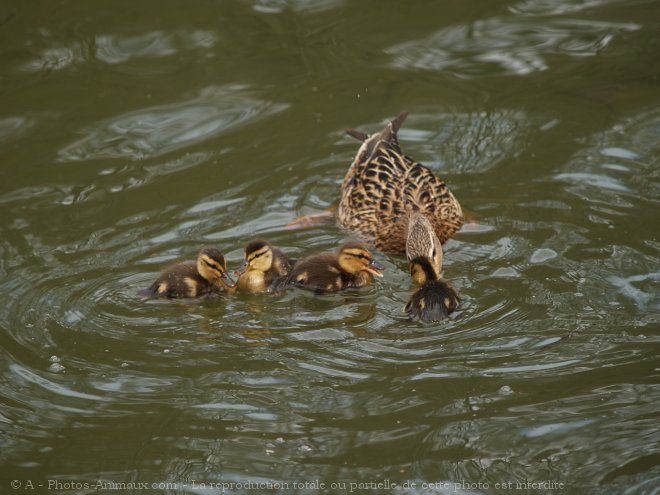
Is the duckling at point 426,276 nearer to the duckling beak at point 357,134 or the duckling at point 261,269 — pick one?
the duckling at point 261,269

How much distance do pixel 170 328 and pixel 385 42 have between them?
497 cm

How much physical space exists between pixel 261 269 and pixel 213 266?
315mm

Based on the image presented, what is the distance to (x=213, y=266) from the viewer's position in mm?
6410

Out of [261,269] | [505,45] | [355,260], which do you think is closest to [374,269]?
[355,260]

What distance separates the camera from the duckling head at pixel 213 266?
6.40 metres

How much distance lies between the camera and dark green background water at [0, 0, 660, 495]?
499 cm

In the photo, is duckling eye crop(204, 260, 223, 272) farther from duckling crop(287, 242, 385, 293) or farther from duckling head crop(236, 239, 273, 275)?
duckling crop(287, 242, 385, 293)

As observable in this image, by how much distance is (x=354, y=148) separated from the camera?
28.7 feet

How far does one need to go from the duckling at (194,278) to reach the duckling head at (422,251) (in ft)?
3.93

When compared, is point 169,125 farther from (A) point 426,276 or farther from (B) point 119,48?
(A) point 426,276

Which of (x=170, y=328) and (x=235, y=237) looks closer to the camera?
(x=170, y=328)

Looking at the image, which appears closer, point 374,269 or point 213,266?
point 213,266

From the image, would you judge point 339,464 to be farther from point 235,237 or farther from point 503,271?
point 235,237

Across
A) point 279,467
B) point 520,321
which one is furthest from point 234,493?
point 520,321
